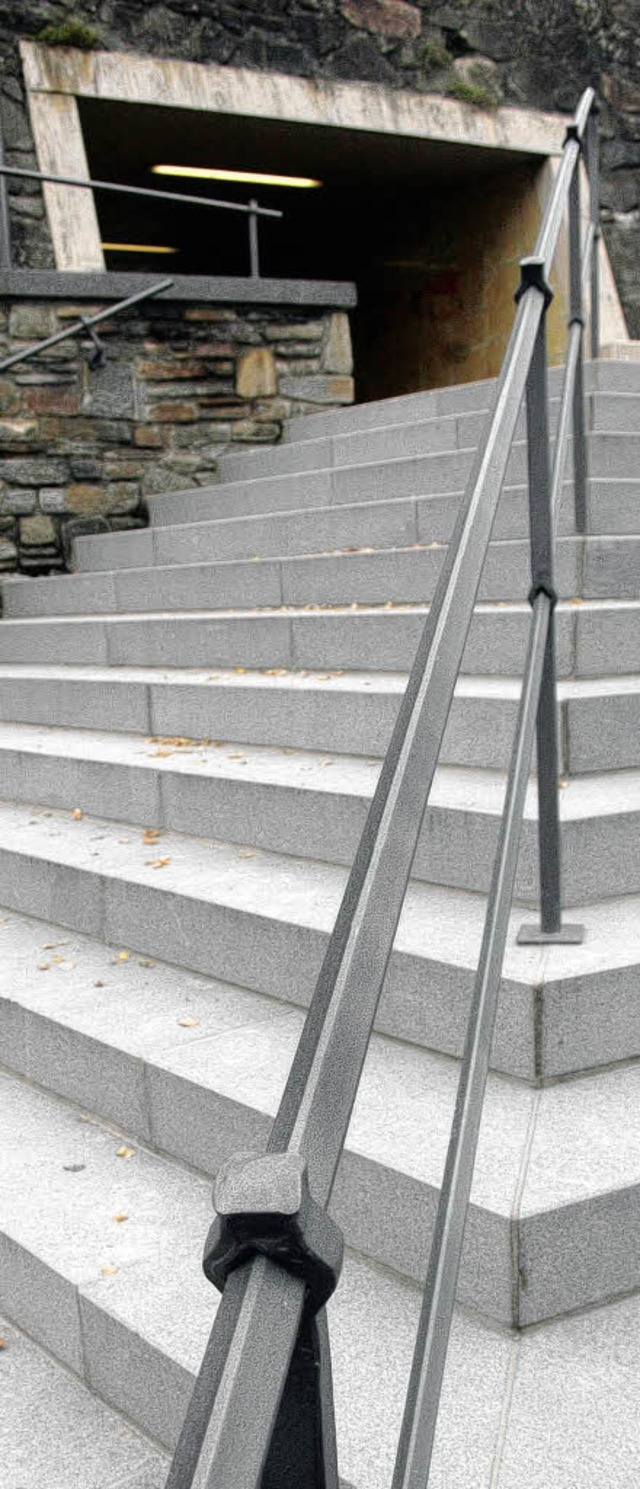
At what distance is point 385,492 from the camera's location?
5133mm

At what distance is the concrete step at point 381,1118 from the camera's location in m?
1.77

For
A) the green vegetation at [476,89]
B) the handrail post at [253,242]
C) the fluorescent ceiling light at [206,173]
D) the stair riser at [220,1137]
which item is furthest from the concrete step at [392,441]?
the green vegetation at [476,89]

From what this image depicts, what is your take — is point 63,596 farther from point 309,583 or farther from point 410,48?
point 410,48

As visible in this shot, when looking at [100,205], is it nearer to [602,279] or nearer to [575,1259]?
[602,279]

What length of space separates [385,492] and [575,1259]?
376cm

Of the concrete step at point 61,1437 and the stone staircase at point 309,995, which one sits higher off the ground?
the stone staircase at point 309,995

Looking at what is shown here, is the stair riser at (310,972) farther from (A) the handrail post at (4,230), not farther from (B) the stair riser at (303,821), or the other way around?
(A) the handrail post at (4,230)

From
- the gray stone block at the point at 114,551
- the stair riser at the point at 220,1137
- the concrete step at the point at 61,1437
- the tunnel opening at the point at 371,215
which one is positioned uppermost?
the tunnel opening at the point at 371,215

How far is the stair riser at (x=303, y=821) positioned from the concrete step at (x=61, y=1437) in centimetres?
113

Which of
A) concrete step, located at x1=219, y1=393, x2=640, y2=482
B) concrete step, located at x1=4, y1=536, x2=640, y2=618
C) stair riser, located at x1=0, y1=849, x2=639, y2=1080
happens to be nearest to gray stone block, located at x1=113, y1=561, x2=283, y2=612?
concrete step, located at x1=4, y1=536, x2=640, y2=618

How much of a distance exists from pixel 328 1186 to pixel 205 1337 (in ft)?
4.38

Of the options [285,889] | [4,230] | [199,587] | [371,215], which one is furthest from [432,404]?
[371,215]

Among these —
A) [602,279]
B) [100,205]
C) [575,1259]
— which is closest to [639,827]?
[575,1259]

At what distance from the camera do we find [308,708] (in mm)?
3646
